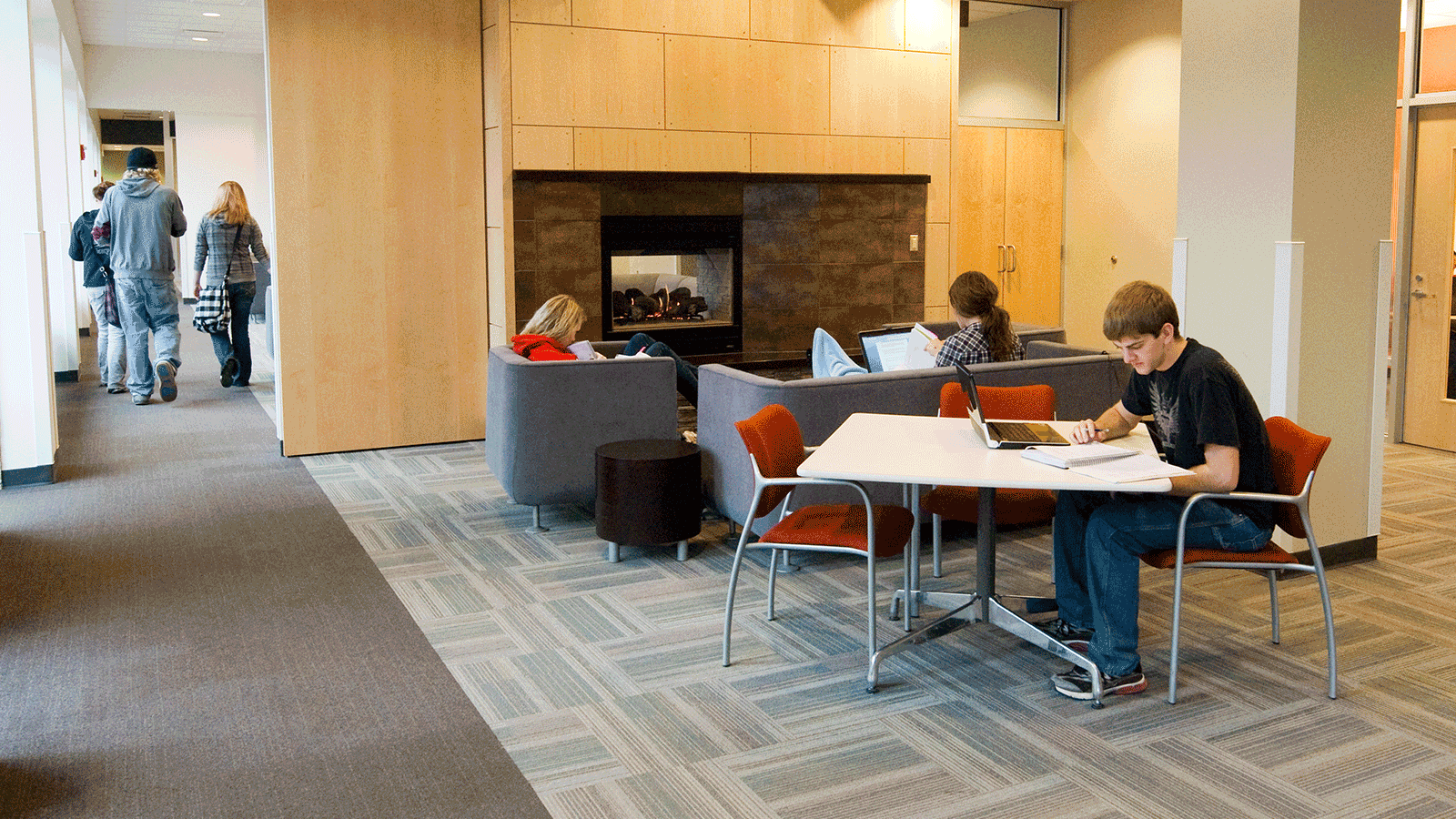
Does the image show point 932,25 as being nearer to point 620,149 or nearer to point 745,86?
point 745,86

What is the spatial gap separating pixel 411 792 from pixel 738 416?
2.27m

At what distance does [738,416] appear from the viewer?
16.1 ft

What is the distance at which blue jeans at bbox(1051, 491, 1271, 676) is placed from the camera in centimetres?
348

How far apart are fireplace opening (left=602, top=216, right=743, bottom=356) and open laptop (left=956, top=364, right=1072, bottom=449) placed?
4166 millimetres

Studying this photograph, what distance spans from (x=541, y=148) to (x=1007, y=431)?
437 centimetres

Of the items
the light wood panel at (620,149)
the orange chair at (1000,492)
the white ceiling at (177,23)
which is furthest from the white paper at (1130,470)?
the white ceiling at (177,23)

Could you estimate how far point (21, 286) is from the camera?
21.1ft

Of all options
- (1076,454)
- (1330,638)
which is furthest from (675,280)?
(1330,638)

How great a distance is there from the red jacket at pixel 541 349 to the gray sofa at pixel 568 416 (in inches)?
2.8

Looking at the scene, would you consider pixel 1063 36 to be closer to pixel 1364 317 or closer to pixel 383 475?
pixel 1364 317

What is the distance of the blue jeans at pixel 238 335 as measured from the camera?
940cm

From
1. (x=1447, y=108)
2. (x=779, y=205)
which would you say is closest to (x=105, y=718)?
(x=779, y=205)

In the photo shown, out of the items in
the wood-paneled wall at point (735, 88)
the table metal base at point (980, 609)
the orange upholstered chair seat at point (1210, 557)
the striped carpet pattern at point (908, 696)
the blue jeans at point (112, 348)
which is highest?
the wood-paneled wall at point (735, 88)

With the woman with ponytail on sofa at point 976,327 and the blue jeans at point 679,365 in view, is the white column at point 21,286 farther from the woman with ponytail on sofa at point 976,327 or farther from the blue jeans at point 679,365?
the woman with ponytail on sofa at point 976,327
